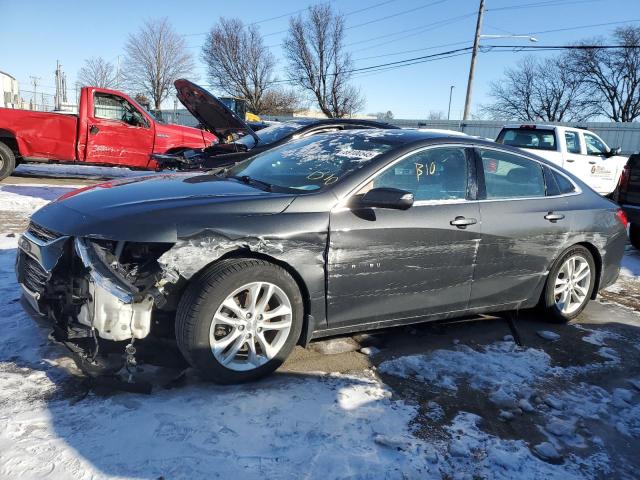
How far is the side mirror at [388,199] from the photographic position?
3191mm

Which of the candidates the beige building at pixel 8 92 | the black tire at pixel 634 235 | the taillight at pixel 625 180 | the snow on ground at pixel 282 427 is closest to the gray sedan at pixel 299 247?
the snow on ground at pixel 282 427

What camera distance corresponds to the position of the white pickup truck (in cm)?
1144

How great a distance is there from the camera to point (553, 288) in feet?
14.4

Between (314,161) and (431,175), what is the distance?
0.87 metres

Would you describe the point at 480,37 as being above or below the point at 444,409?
above

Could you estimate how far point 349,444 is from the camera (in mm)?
2518

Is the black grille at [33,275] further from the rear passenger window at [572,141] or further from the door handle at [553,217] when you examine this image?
the rear passenger window at [572,141]

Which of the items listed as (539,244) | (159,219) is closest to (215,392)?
(159,219)

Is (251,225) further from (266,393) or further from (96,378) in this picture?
(96,378)

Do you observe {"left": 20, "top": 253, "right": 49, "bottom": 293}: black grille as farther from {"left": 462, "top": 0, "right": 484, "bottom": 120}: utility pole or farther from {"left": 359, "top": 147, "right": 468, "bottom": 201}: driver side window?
{"left": 462, "top": 0, "right": 484, "bottom": 120}: utility pole

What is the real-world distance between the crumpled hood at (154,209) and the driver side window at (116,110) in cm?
784

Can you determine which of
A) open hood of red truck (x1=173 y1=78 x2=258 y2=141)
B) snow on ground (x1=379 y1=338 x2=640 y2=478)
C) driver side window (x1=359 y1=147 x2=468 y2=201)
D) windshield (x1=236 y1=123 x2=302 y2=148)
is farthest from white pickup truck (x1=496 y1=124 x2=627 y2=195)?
snow on ground (x1=379 y1=338 x2=640 y2=478)

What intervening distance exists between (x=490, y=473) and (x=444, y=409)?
0.57 metres

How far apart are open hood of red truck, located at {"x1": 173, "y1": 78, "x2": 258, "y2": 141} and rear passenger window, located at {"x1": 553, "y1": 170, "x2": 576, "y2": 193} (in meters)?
4.33
